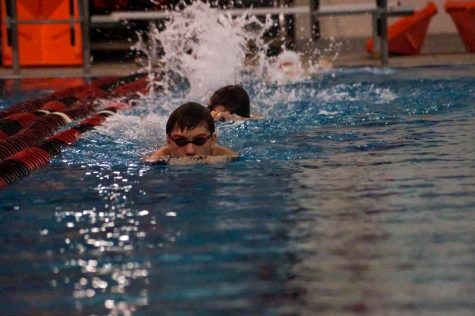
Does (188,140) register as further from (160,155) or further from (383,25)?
A: (383,25)

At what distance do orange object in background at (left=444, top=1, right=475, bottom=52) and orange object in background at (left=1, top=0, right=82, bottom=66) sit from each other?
15.2ft

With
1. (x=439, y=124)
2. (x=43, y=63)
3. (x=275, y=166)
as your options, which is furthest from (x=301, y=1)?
(x=275, y=166)

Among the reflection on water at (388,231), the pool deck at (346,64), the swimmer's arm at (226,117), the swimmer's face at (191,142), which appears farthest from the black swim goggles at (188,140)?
the pool deck at (346,64)

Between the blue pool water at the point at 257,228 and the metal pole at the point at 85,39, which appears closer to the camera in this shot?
the blue pool water at the point at 257,228

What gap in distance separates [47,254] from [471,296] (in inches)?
57.1

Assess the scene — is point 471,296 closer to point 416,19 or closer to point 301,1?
point 416,19

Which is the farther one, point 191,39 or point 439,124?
point 191,39

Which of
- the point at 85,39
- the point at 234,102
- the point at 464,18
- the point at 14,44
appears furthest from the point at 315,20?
the point at 234,102

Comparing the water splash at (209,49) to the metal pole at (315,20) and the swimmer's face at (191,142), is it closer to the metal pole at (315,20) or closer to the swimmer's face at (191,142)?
the metal pole at (315,20)

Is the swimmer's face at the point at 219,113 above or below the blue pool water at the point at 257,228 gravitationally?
above

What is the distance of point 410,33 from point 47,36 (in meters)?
4.55

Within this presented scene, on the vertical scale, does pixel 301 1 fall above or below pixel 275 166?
above

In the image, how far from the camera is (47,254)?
3.84 metres

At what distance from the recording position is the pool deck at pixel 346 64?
12.6 metres
